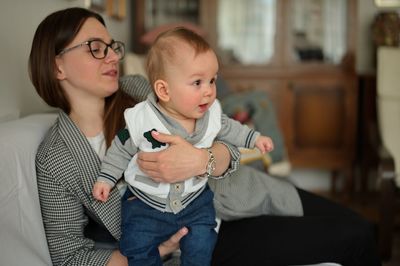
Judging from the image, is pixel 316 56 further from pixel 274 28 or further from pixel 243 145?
pixel 243 145

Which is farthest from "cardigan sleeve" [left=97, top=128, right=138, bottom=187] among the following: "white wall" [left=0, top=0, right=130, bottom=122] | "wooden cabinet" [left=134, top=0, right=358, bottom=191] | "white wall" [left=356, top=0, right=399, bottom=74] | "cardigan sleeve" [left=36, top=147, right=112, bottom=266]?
"white wall" [left=356, top=0, right=399, bottom=74]

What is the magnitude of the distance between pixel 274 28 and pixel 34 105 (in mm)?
2334

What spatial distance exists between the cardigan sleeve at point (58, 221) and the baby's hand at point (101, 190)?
106 mm

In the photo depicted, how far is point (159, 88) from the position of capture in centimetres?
122

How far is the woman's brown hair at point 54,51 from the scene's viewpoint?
137 cm

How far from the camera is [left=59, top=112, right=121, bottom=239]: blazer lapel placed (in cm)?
130

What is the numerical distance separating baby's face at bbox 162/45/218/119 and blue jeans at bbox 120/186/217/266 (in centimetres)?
24

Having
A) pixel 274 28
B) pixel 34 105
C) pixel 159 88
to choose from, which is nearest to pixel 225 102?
pixel 274 28

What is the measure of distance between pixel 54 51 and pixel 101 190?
414 mm

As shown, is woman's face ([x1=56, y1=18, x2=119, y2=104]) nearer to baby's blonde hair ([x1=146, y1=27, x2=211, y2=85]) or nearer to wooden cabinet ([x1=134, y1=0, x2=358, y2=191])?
baby's blonde hair ([x1=146, y1=27, x2=211, y2=85])

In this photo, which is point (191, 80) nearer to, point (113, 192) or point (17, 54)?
point (113, 192)

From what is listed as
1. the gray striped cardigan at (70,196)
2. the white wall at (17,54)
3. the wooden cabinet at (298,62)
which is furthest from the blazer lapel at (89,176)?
the wooden cabinet at (298,62)

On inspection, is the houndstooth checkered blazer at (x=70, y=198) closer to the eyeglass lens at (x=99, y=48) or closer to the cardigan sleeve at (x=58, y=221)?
the cardigan sleeve at (x=58, y=221)

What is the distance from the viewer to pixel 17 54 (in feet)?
5.48
